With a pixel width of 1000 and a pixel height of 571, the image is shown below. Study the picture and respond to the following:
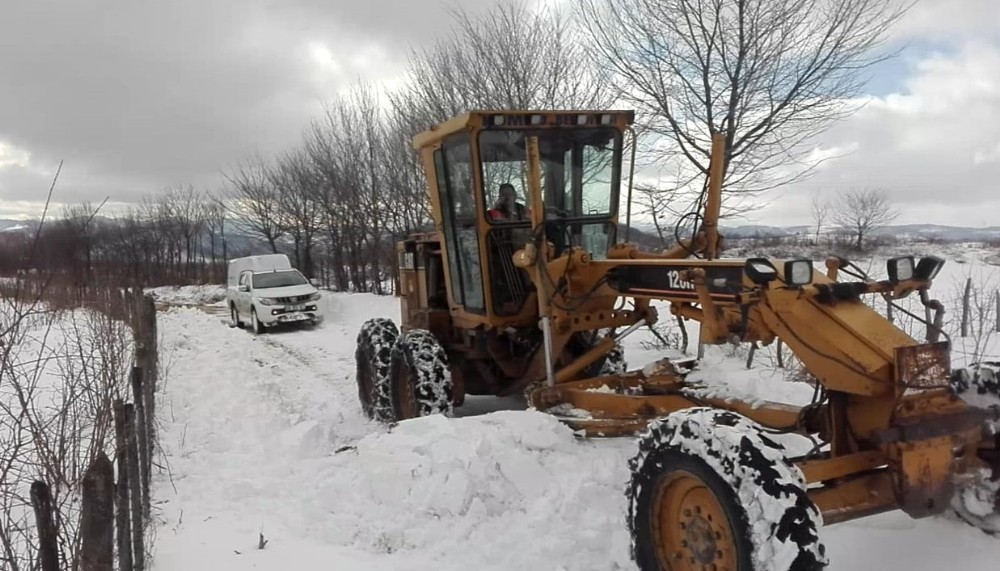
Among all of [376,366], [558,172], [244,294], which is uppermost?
[558,172]

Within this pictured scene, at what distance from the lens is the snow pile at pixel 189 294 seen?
3089 cm

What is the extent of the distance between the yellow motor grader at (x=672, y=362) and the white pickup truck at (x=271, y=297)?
9944 millimetres

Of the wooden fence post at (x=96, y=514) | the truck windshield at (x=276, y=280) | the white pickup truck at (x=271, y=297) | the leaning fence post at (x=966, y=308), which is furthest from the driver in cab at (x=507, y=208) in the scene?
the truck windshield at (x=276, y=280)

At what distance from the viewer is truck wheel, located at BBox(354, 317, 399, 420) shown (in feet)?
25.5

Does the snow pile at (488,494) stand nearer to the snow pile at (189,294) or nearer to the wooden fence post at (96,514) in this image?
the wooden fence post at (96,514)

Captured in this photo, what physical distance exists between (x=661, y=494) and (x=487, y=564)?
3.87ft

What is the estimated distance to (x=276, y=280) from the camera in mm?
19094

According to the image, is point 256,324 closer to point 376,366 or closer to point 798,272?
point 376,366

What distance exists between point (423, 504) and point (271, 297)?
45.7ft

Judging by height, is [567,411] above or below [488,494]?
above

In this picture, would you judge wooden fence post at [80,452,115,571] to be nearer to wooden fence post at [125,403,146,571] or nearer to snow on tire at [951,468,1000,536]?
wooden fence post at [125,403,146,571]

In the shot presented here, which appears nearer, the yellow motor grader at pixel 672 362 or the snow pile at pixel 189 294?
the yellow motor grader at pixel 672 362

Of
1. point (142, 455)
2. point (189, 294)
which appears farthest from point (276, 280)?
point (189, 294)

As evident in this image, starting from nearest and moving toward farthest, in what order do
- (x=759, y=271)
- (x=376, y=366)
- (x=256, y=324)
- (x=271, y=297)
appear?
(x=759, y=271) < (x=376, y=366) < (x=256, y=324) < (x=271, y=297)
